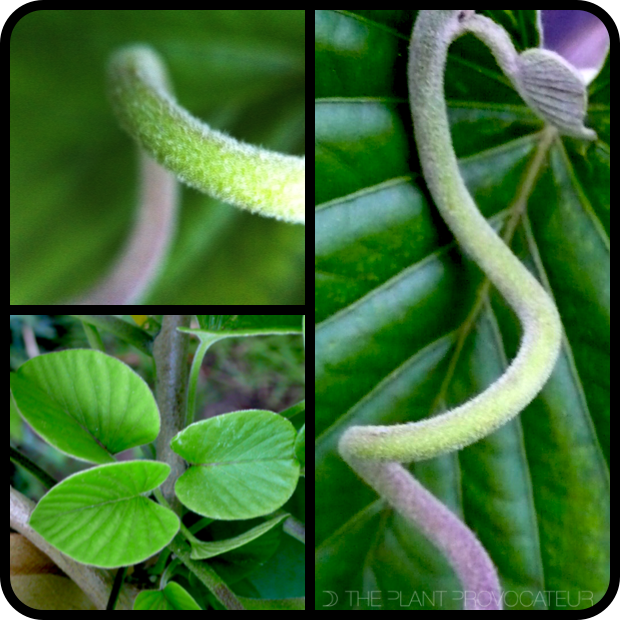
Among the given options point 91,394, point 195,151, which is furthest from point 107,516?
point 195,151

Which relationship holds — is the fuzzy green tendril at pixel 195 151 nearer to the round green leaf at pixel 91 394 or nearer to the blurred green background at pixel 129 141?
the blurred green background at pixel 129 141

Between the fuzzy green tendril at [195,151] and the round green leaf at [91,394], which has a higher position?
the fuzzy green tendril at [195,151]

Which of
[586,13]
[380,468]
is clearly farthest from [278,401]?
[586,13]

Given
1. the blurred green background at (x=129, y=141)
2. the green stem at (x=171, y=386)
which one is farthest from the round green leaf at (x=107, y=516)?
the blurred green background at (x=129, y=141)

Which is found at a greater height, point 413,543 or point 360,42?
point 360,42
